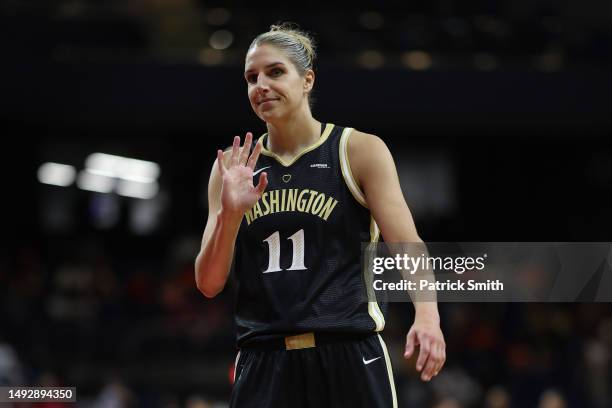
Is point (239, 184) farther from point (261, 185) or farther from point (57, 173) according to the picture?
point (57, 173)

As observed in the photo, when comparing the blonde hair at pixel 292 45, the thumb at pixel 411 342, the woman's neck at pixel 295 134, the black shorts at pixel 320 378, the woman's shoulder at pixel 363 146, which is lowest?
the black shorts at pixel 320 378

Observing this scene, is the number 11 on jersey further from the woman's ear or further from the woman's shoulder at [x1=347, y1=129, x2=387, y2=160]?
the woman's ear

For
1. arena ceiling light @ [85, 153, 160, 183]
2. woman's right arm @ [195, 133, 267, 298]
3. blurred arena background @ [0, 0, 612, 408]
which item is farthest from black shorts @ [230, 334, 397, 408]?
arena ceiling light @ [85, 153, 160, 183]

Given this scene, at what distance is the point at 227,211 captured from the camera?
13.5 feet

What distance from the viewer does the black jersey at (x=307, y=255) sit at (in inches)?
167

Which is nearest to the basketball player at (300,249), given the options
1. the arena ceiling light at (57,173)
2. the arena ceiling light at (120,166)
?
the arena ceiling light at (120,166)

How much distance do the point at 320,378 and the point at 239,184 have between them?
0.91 m

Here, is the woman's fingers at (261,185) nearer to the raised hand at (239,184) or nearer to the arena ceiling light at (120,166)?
the raised hand at (239,184)

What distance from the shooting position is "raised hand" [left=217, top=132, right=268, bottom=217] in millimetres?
4121

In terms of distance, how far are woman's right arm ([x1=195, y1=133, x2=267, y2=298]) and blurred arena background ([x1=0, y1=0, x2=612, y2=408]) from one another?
9.00 metres

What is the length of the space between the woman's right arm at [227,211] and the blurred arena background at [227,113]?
900 cm

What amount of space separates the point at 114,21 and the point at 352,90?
13.0 ft

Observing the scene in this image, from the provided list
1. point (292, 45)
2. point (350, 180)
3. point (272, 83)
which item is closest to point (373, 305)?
point (350, 180)

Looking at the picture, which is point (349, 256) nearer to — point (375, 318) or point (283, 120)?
point (375, 318)
